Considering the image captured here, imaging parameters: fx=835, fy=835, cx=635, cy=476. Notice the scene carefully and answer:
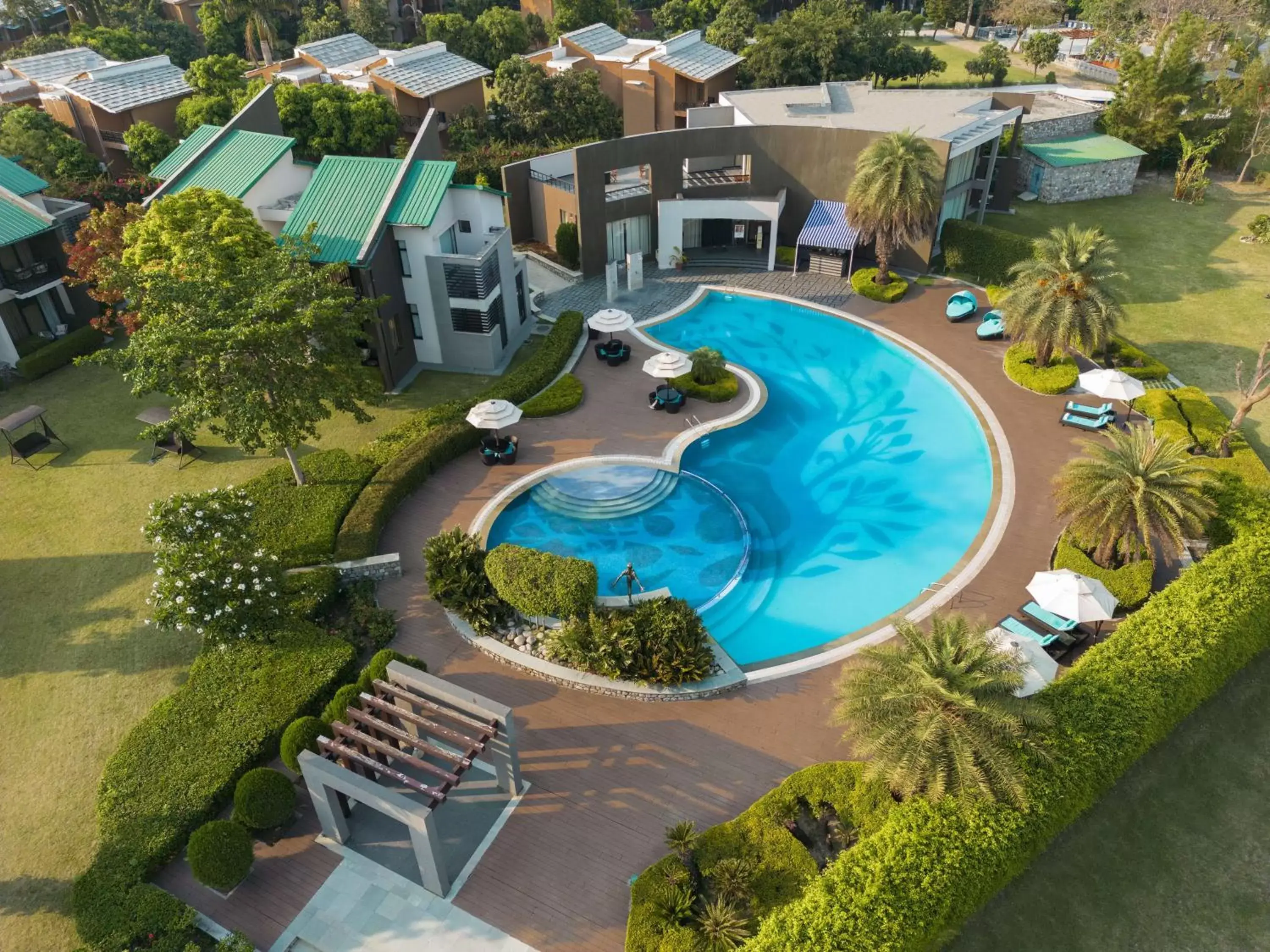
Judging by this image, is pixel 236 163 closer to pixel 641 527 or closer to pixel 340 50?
pixel 641 527

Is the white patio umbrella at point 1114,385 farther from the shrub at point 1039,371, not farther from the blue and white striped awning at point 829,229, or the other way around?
the blue and white striped awning at point 829,229

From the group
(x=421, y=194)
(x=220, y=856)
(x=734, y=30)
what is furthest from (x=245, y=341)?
(x=734, y=30)

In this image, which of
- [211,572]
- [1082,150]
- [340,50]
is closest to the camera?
[211,572]

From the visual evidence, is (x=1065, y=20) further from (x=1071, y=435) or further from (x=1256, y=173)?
(x=1071, y=435)

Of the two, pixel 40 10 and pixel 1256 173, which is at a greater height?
pixel 40 10

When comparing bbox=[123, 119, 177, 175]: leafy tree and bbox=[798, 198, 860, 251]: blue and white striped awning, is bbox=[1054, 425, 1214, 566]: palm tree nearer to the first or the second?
bbox=[798, 198, 860, 251]: blue and white striped awning

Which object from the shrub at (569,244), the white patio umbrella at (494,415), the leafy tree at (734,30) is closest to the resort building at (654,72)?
the leafy tree at (734,30)

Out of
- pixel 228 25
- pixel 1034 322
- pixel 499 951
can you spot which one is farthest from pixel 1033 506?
pixel 228 25
